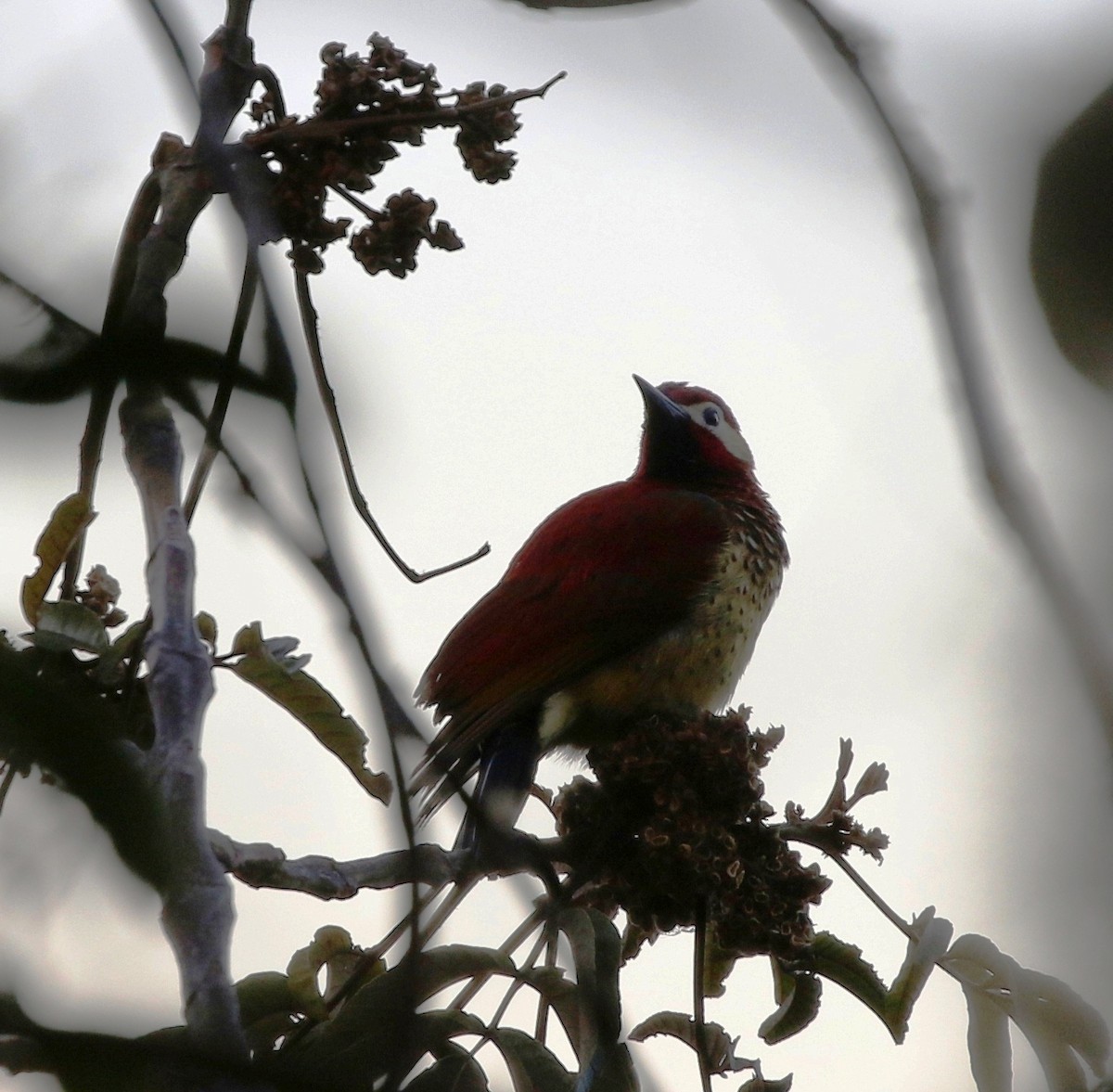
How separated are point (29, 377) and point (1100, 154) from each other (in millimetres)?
860

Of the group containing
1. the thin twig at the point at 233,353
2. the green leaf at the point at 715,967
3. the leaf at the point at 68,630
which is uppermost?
the leaf at the point at 68,630

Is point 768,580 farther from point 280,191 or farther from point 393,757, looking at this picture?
point 393,757

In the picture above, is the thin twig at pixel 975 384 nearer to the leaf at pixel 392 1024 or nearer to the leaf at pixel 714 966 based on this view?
the leaf at pixel 392 1024

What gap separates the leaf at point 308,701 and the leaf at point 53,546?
0.24 meters

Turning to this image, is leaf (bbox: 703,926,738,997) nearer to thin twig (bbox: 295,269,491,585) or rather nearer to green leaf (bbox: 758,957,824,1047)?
green leaf (bbox: 758,957,824,1047)

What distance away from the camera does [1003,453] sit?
4.22ft

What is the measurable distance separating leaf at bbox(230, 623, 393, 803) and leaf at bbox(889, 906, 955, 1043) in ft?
2.43

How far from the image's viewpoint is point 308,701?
6.17ft

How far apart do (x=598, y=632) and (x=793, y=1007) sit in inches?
43.1

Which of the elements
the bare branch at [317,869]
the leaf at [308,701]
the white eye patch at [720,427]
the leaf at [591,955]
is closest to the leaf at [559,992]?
the leaf at [591,955]

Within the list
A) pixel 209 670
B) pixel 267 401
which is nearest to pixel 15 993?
pixel 267 401

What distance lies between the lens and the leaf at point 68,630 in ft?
5.37

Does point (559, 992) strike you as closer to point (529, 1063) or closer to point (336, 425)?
point (529, 1063)

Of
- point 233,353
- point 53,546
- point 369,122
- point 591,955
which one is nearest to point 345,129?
point 369,122
